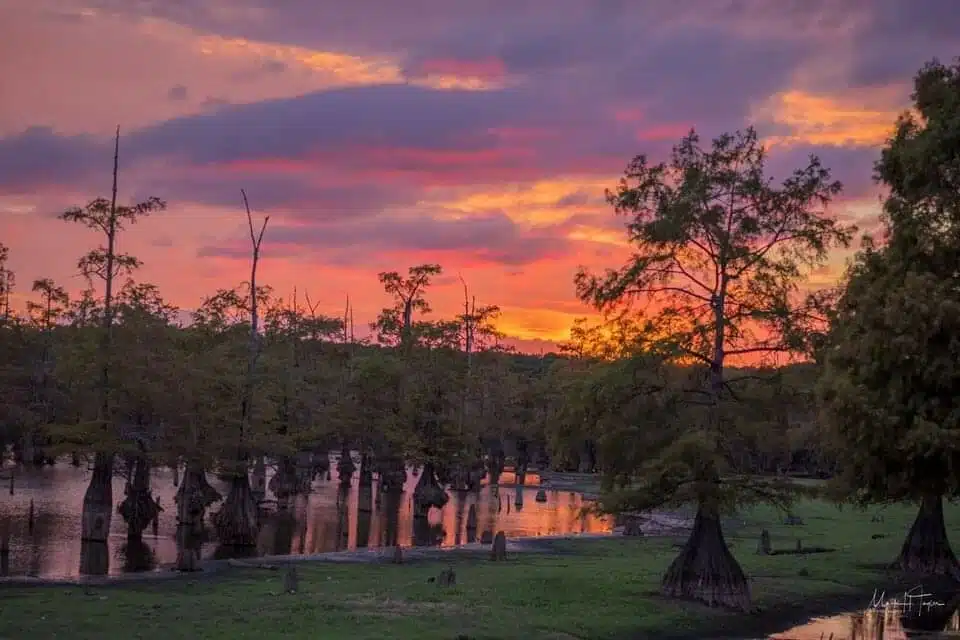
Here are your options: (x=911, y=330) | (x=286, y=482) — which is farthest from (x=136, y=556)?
(x=911, y=330)

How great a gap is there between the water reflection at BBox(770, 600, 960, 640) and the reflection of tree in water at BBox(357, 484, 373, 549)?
93.2 feet

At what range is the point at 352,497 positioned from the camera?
284 feet

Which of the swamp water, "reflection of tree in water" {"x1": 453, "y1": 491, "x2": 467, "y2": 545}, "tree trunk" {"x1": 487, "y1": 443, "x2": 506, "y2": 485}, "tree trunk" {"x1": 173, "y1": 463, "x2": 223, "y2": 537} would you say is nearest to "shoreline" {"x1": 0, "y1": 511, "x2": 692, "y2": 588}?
"reflection of tree in water" {"x1": 453, "y1": 491, "x2": 467, "y2": 545}

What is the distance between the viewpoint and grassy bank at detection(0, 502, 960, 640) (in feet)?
89.8

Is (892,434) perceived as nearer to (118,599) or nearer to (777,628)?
(777,628)

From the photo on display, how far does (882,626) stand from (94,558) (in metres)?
32.6

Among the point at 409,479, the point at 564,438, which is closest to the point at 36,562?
the point at 564,438

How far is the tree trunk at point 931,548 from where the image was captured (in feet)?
142

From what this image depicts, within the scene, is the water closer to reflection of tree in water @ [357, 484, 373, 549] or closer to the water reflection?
reflection of tree in water @ [357, 484, 373, 549]

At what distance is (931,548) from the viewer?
43.4 m

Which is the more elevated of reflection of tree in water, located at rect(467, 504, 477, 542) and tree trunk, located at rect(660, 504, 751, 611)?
tree trunk, located at rect(660, 504, 751, 611)

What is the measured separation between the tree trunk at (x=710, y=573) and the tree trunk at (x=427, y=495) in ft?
125

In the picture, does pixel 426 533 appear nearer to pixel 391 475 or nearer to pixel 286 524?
pixel 286 524

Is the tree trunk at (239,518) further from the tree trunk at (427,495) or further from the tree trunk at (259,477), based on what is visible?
the tree trunk at (259,477)
